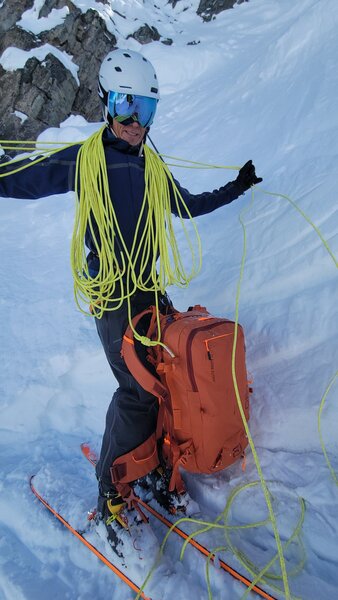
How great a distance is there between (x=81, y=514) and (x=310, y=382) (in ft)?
4.22

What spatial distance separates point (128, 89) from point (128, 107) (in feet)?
0.24

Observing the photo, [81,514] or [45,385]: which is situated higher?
[45,385]

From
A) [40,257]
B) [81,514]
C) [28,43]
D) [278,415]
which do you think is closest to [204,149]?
[40,257]

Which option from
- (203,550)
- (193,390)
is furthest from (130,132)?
(203,550)

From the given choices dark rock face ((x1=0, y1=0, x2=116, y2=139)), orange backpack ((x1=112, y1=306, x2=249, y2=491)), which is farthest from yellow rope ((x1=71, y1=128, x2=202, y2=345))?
dark rock face ((x1=0, y1=0, x2=116, y2=139))

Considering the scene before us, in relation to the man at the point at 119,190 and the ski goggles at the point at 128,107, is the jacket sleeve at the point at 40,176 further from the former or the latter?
the ski goggles at the point at 128,107

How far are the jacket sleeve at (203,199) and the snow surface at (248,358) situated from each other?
0.45 meters

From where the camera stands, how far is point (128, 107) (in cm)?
176

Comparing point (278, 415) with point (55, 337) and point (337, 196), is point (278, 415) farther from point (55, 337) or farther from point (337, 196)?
point (55, 337)

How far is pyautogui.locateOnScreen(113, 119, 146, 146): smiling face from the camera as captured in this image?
1.78 metres

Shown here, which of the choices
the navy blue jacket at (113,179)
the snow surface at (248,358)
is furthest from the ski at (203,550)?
the navy blue jacket at (113,179)

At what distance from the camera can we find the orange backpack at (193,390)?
1.68 m

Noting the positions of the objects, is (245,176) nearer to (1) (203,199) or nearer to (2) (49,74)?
(1) (203,199)

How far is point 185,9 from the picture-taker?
49.6 ft
